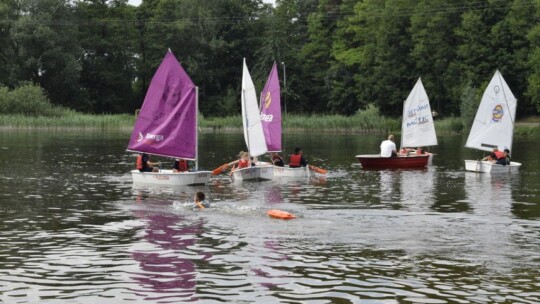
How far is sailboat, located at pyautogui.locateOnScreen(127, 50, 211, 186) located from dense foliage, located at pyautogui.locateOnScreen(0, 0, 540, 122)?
64286 millimetres

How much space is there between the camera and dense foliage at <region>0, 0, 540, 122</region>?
4328 inches

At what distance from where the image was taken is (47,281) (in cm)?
1895

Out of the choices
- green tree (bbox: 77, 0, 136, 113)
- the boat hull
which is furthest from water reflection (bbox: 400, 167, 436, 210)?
green tree (bbox: 77, 0, 136, 113)

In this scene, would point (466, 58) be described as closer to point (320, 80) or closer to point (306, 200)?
point (320, 80)

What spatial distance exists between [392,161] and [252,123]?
10.3 m

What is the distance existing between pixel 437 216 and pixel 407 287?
10890 mm

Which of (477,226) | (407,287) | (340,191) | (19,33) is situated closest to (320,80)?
(19,33)

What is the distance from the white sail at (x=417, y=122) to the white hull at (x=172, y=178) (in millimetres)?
21126

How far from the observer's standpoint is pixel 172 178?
38312mm

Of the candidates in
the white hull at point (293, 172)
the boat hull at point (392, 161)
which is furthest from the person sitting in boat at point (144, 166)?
the boat hull at point (392, 161)

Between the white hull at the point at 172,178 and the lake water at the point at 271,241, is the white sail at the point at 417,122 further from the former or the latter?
the white hull at the point at 172,178

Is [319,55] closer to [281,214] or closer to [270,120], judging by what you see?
[270,120]

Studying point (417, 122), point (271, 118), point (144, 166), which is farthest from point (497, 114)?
point (144, 166)

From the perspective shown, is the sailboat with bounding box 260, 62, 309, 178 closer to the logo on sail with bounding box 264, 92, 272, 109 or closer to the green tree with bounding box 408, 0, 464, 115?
the logo on sail with bounding box 264, 92, 272, 109
